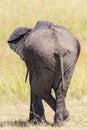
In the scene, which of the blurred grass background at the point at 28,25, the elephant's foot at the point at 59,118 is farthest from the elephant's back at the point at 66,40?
the blurred grass background at the point at 28,25

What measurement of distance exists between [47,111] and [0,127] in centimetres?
165

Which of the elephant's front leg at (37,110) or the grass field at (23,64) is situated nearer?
the elephant's front leg at (37,110)

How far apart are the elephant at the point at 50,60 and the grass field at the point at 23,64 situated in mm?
463

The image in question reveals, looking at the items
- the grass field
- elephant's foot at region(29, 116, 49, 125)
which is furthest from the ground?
elephant's foot at region(29, 116, 49, 125)

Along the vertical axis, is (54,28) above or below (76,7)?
above

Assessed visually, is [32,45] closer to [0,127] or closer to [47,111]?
[0,127]

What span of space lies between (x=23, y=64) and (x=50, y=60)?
181 inches

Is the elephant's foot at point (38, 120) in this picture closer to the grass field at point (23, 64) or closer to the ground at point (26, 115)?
the ground at point (26, 115)

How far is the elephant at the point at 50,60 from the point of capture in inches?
306

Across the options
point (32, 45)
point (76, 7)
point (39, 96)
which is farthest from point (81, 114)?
point (76, 7)

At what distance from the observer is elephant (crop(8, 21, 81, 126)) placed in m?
7.76

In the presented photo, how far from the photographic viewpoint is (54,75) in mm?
7871

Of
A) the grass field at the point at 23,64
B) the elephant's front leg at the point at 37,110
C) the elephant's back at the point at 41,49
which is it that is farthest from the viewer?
the grass field at the point at 23,64

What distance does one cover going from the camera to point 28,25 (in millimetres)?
20203
